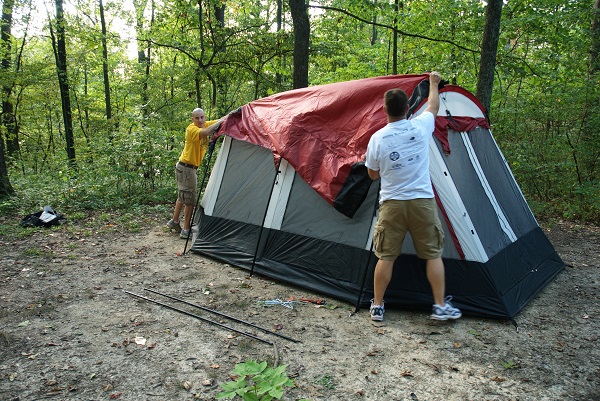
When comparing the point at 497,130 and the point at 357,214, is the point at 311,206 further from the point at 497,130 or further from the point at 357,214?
the point at 497,130

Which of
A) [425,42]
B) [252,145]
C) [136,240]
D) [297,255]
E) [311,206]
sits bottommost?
[136,240]

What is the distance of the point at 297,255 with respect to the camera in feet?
15.3

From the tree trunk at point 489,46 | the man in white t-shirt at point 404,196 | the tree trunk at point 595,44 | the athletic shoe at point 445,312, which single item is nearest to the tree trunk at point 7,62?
the man in white t-shirt at point 404,196

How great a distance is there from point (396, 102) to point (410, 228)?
1.06 metres

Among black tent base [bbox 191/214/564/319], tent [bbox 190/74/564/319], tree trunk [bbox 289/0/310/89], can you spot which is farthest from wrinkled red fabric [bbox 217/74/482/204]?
tree trunk [bbox 289/0/310/89]

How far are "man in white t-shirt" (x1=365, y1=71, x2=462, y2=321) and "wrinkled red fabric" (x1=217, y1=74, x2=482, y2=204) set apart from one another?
1.91ft

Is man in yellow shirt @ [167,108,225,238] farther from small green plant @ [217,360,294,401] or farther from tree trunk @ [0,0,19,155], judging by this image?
tree trunk @ [0,0,19,155]

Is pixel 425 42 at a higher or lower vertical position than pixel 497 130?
higher

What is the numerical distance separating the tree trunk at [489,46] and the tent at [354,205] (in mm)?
2012

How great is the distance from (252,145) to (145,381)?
123 inches

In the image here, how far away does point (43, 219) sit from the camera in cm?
698

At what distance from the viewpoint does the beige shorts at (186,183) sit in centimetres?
629

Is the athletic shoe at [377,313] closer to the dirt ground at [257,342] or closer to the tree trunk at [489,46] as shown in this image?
the dirt ground at [257,342]

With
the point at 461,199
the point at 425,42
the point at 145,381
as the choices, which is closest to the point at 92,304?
the point at 145,381
